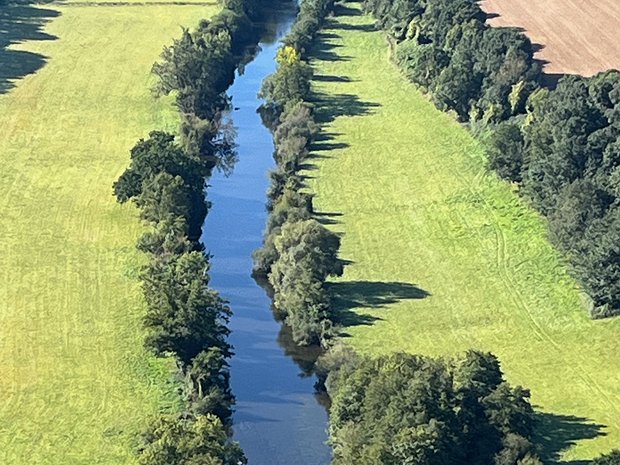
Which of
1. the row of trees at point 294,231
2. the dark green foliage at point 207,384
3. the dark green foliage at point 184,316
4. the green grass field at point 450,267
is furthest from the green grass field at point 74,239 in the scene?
the green grass field at point 450,267

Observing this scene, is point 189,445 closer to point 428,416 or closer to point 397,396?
point 397,396

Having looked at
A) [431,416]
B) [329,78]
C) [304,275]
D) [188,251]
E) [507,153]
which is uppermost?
[431,416]

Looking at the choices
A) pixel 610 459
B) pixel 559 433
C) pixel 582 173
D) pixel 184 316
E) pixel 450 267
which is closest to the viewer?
pixel 610 459

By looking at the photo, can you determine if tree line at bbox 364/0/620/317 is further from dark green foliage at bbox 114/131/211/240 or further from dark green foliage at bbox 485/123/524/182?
dark green foliage at bbox 114/131/211/240

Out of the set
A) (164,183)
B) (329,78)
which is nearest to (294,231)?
(164,183)

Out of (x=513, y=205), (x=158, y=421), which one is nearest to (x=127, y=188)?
(x=513, y=205)

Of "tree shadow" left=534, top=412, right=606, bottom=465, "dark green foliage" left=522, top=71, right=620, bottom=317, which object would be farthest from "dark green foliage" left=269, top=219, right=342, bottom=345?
"dark green foliage" left=522, top=71, right=620, bottom=317

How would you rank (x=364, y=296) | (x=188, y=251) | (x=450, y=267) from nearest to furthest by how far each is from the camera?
(x=364, y=296)
(x=188, y=251)
(x=450, y=267)
